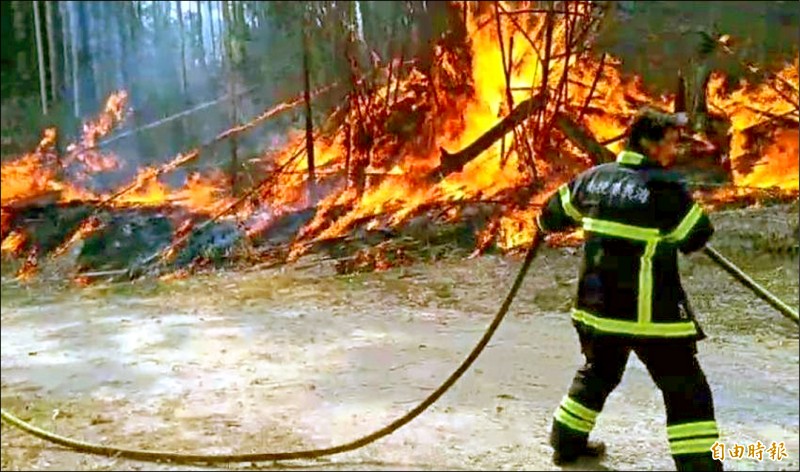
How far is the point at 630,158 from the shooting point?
39.7 inches

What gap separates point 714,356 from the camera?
1075 millimetres

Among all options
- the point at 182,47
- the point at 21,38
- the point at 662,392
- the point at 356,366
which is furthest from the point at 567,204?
the point at 21,38

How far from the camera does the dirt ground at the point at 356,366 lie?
109 centimetres

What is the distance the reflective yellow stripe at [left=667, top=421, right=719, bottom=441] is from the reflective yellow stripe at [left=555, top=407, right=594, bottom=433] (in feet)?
0.34

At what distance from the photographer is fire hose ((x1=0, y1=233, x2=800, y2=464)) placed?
3.77ft

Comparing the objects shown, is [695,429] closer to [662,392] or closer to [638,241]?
[662,392]

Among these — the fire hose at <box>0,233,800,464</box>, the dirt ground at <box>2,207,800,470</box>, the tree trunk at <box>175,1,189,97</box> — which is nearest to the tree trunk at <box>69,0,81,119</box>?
the tree trunk at <box>175,1,189,97</box>

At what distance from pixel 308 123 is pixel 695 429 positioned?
62cm

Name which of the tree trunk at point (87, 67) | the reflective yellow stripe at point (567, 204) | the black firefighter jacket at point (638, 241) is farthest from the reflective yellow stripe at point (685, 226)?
the tree trunk at point (87, 67)

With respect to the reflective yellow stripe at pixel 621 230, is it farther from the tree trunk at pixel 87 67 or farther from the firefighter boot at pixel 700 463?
the tree trunk at pixel 87 67

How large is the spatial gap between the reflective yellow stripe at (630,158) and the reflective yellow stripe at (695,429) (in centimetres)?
30

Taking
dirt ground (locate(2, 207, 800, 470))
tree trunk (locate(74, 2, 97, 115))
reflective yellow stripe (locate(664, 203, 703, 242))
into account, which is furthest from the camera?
tree trunk (locate(74, 2, 97, 115))

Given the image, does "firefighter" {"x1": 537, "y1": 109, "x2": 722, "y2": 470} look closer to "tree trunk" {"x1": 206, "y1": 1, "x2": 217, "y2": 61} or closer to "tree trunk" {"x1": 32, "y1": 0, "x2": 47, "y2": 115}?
"tree trunk" {"x1": 206, "y1": 1, "x2": 217, "y2": 61}

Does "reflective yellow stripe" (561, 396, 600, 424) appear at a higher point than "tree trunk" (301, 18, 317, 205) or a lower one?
lower
